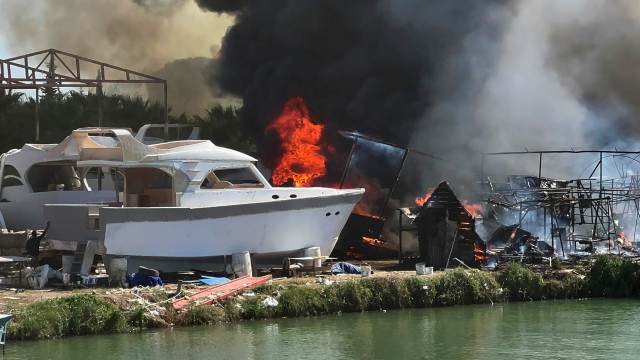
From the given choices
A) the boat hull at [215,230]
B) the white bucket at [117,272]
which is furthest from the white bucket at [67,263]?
the white bucket at [117,272]

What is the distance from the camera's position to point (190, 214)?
23703 millimetres

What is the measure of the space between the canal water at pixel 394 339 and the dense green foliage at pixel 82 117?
25902 mm

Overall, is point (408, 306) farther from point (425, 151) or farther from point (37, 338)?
point (425, 151)

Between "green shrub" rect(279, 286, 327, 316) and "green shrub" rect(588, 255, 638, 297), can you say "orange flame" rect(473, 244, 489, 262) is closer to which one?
"green shrub" rect(588, 255, 638, 297)

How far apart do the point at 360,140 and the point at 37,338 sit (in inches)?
664

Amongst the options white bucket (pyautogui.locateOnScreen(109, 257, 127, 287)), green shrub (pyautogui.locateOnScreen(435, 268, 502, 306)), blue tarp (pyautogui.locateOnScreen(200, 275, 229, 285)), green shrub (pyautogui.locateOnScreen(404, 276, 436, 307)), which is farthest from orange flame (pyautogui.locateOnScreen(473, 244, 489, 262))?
white bucket (pyautogui.locateOnScreen(109, 257, 127, 287))

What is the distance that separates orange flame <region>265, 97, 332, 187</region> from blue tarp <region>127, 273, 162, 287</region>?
11629 mm

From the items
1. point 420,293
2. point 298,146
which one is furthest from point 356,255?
point 420,293

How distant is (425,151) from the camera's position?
117 feet

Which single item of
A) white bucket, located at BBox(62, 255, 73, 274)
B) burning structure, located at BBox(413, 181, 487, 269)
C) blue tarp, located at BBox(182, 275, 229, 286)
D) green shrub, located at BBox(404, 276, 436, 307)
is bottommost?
green shrub, located at BBox(404, 276, 436, 307)

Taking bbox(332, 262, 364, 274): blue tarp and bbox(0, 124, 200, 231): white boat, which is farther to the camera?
bbox(0, 124, 200, 231): white boat

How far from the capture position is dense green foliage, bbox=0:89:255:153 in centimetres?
4878

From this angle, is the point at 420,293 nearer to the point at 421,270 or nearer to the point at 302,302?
the point at 421,270

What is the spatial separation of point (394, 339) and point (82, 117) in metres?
34.8
